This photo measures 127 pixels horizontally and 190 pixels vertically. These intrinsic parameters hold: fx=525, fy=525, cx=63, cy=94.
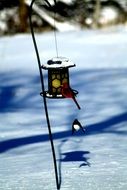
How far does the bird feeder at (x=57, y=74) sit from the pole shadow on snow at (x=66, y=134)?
2019mm

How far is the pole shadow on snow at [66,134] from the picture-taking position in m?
6.53

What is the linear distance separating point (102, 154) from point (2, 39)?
44.7ft

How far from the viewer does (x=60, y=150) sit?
6.04 m

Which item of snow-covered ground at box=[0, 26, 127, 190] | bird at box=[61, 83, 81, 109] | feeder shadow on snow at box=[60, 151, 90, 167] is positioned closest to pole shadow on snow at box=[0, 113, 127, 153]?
snow-covered ground at box=[0, 26, 127, 190]

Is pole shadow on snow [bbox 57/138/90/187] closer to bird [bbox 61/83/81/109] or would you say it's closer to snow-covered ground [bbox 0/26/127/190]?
snow-covered ground [bbox 0/26/127/190]

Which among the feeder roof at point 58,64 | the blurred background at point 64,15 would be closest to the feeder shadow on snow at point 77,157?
the feeder roof at point 58,64

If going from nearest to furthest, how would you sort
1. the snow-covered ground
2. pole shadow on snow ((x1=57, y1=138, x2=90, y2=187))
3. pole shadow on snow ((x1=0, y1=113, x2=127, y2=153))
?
the snow-covered ground → pole shadow on snow ((x1=57, y1=138, x2=90, y2=187)) → pole shadow on snow ((x1=0, y1=113, x2=127, y2=153))

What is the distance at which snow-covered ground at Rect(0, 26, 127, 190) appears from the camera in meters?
4.79

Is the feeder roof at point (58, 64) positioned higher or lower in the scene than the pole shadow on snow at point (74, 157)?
higher

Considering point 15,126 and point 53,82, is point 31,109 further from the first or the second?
point 53,82

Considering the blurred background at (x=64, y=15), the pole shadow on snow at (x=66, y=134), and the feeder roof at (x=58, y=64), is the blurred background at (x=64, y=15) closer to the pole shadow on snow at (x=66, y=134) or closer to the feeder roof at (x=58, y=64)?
the pole shadow on snow at (x=66, y=134)

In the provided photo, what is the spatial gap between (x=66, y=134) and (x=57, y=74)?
9.09 ft

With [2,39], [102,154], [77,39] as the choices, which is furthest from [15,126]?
[2,39]

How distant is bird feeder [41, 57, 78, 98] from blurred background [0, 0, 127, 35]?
18.0 m
